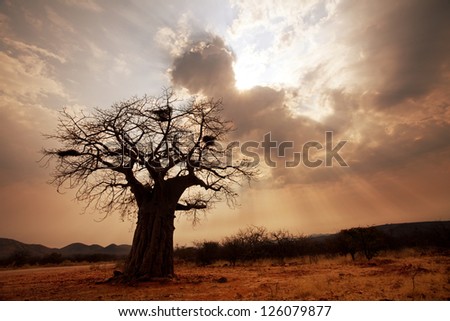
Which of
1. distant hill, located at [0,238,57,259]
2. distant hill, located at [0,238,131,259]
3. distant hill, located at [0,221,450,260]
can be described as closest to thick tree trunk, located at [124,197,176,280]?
distant hill, located at [0,221,450,260]

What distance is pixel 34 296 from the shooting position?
6.23m

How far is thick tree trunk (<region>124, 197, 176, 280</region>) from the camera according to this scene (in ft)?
27.0

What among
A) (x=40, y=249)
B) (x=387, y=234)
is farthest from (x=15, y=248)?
(x=387, y=234)

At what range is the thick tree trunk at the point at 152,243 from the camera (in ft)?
27.0

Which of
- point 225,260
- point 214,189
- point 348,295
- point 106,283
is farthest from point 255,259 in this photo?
point 348,295

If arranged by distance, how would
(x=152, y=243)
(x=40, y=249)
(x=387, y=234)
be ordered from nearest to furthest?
(x=152, y=243) < (x=387, y=234) < (x=40, y=249)

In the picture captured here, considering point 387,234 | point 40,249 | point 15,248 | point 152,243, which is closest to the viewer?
point 152,243

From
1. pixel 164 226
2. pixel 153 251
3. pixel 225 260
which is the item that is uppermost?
pixel 164 226

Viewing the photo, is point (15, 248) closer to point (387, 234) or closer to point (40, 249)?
point (40, 249)

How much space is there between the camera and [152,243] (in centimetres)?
845

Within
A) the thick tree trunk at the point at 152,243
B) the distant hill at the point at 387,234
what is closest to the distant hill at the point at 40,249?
the distant hill at the point at 387,234
